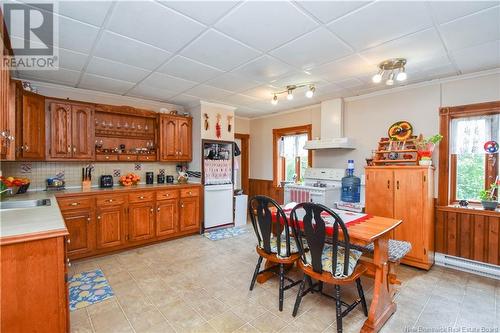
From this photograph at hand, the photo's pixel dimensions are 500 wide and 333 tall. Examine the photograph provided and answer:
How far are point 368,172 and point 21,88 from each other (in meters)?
4.62

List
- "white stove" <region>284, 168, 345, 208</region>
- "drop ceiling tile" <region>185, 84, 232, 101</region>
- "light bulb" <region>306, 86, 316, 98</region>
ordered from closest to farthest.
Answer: "light bulb" <region>306, 86, 316, 98</region>, "drop ceiling tile" <region>185, 84, 232, 101</region>, "white stove" <region>284, 168, 345, 208</region>

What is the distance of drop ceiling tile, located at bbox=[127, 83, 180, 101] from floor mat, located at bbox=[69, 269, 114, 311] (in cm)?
262

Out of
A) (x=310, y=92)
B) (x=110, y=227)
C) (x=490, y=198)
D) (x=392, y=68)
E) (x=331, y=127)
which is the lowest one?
(x=110, y=227)

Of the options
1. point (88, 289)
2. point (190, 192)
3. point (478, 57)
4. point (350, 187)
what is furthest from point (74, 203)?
point (478, 57)

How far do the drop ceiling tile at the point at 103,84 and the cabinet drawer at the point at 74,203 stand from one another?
1638mm

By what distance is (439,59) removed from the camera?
2693 mm

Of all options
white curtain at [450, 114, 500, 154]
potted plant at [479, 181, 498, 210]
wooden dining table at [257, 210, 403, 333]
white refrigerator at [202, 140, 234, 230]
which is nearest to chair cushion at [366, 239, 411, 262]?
wooden dining table at [257, 210, 403, 333]

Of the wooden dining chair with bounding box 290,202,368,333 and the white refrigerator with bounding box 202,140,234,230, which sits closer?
the wooden dining chair with bounding box 290,202,368,333

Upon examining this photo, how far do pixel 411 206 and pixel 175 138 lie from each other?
→ 152 inches

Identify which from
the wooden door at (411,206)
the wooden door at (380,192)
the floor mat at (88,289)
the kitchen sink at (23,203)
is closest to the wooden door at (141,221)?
the floor mat at (88,289)

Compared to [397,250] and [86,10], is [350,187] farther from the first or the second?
[86,10]

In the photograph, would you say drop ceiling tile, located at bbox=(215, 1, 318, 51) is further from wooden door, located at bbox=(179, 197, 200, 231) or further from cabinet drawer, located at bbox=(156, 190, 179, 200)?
wooden door, located at bbox=(179, 197, 200, 231)

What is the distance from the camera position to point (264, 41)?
2.30m

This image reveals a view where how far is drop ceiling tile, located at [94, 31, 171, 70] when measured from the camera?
7.50 feet
